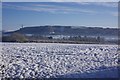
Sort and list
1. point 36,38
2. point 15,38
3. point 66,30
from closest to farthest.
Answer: point 66,30 → point 36,38 → point 15,38

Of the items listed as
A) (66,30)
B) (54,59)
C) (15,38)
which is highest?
(66,30)

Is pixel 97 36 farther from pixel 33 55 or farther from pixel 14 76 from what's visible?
pixel 14 76

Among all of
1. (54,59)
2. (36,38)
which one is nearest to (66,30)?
(54,59)

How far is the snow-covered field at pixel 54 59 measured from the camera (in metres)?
6.39

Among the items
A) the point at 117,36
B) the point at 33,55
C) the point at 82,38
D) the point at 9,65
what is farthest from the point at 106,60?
the point at 9,65

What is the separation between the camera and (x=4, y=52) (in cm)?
780

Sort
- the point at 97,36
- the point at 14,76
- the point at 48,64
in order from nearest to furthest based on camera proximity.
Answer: the point at 14,76 < the point at 48,64 < the point at 97,36

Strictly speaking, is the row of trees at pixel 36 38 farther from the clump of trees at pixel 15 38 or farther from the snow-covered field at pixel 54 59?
the snow-covered field at pixel 54 59

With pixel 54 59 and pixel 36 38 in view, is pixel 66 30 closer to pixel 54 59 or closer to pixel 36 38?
pixel 54 59

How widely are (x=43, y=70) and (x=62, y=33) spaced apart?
1.77 meters

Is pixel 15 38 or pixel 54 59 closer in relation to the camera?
pixel 54 59

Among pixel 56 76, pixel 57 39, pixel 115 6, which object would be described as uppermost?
pixel 115 6

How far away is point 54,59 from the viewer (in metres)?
7.47

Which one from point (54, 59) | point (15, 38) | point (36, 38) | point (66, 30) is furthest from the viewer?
point (15, 38)
